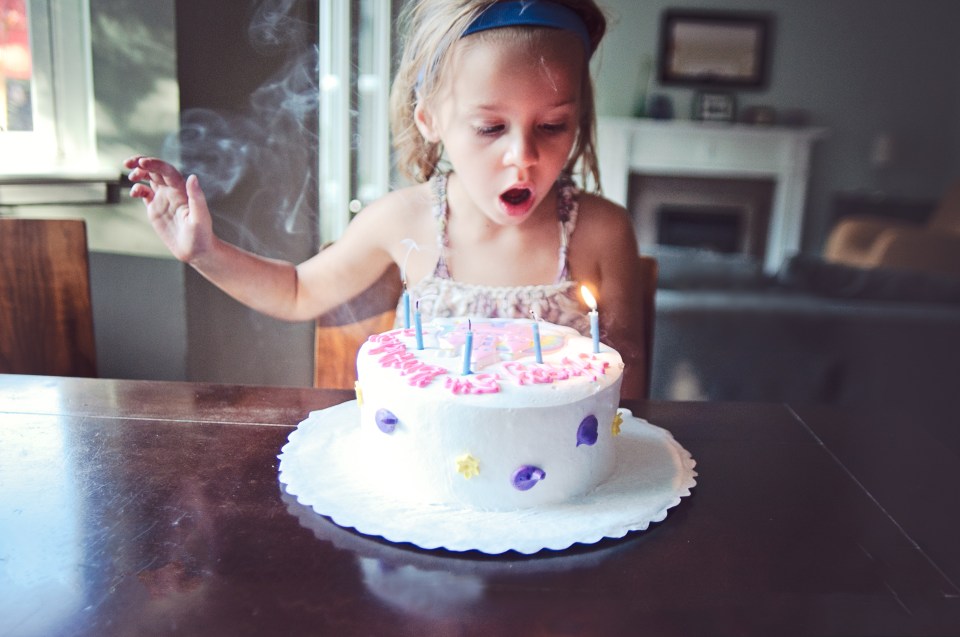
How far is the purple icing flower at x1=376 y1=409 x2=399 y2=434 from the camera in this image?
0.63 m

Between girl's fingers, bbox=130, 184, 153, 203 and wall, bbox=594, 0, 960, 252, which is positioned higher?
wall, bbox=594, 0, 960, 252

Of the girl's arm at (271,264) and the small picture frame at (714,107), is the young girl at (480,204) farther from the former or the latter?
the small picture frame at (714,107)

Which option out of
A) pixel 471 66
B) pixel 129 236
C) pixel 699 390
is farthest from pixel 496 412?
pixel 699 390

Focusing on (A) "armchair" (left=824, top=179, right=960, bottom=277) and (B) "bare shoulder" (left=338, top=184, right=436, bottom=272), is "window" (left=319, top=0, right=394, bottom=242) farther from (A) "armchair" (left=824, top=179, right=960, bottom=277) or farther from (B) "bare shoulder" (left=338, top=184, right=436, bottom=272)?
(A) "armchair" (left=824, top=179, right=960, bottom=277)

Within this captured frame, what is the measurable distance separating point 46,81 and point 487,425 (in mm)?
714

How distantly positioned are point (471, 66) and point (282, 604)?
59cm

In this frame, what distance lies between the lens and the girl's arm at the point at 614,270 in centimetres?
96

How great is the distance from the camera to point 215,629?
0.46 metres

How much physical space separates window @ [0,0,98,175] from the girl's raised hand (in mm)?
81

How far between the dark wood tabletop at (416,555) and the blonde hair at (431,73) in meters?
0.36

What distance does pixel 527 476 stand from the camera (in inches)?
24.2

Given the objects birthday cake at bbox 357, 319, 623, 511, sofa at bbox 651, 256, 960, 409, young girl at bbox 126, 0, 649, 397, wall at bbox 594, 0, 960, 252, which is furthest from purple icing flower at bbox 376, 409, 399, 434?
wall at bbox 594, 0, 960, 252

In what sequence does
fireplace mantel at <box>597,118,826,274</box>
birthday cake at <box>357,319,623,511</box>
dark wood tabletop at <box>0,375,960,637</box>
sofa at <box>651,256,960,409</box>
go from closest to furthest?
dark wood tabletop at <box>0,375,960,637</box> → birthday cake at <box>357,319,623,511</box> → sofa at <box>651,256,960,409</box> → fireplace mantel at <box>597,118,826,274</box>

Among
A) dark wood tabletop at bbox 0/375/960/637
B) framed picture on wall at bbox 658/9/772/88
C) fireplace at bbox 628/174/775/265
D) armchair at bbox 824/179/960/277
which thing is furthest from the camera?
fireplace at bbox 628/174/775/265
